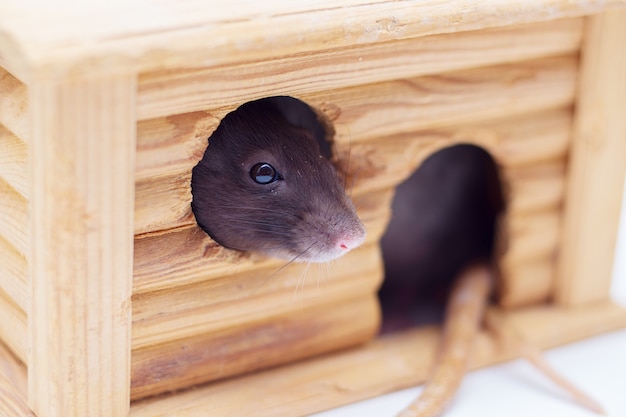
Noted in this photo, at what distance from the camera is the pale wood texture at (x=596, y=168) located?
2.40m

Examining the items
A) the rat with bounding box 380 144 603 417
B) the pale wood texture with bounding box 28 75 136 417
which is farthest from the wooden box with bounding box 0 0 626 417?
the rat with bounding box 380 144 603 417

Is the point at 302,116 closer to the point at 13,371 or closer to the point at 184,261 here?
the point at 184,261

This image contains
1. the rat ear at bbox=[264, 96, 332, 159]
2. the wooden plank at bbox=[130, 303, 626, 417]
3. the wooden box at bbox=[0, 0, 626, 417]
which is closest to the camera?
the wooden box at bbox=[0, 0, 626, 417]

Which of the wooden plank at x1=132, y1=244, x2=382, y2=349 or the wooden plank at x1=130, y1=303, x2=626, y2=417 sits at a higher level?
the wooden plank at x1=132, y1=244, x2=382, y2=349

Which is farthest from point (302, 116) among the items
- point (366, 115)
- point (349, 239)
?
point (349, 239)

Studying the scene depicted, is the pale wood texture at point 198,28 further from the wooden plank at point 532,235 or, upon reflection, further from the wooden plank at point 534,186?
the wooden plank at point 532,235

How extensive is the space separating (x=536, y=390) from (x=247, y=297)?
0.68 metres

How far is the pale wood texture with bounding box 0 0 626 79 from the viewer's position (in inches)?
65.0

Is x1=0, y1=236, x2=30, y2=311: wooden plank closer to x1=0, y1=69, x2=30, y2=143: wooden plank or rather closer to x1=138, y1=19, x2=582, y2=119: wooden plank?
x1=0, y1=69, x2=30, y2=143: wooden plank

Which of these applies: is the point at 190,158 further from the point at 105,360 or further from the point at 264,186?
the point at 105,360

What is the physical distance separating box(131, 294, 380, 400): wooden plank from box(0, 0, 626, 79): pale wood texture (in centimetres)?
60

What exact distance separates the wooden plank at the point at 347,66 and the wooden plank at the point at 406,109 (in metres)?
0.03

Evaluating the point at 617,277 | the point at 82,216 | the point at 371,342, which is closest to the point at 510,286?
the point at 371,342

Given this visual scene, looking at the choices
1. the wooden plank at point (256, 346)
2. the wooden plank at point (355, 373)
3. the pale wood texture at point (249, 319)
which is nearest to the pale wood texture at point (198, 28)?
the pale wood texture at point (249, 319)
